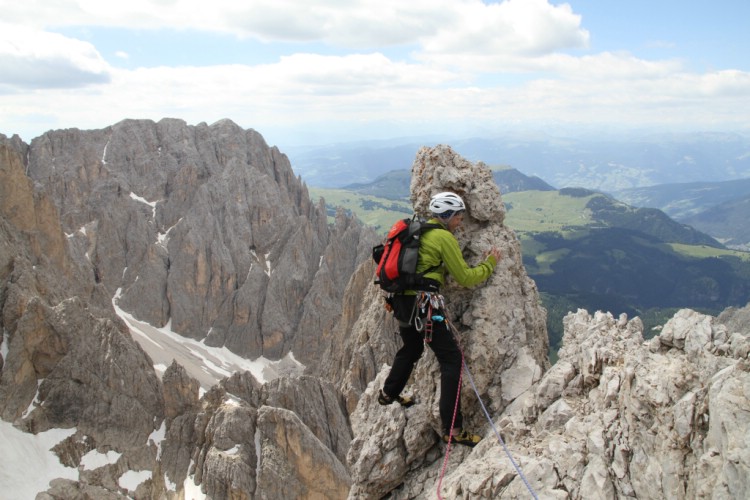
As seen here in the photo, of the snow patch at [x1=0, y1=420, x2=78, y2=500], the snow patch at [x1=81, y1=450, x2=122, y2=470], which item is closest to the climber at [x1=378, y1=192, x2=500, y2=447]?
the snow patch at [x1=0, y1=420, x2=78, y2=500]

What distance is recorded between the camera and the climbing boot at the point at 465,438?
10797 mm

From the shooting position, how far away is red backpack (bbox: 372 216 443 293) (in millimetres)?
10352

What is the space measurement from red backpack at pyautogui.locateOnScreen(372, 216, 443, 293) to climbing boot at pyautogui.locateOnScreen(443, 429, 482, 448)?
10.3ft

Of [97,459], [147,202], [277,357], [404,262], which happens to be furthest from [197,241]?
[404,262]

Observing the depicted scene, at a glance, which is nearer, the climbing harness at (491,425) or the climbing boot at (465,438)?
the climbing harness at (491,425)

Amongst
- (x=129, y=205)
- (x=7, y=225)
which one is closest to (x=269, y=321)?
(x=129, y=205)

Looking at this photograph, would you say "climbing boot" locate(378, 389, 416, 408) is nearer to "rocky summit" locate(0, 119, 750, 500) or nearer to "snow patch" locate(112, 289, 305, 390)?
"rocky summit" locate(0, 119, 750, 500)

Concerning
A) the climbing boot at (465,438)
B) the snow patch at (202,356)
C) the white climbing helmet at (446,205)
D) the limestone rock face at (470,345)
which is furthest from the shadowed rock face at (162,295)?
the white climbing helmet at (446,205)

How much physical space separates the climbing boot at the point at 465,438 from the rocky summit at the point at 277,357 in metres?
0.30

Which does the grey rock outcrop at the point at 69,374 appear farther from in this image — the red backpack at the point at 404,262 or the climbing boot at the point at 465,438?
the red backpack at the point at 404,262

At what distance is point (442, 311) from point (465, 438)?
266cm

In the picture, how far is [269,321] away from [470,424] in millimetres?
107603

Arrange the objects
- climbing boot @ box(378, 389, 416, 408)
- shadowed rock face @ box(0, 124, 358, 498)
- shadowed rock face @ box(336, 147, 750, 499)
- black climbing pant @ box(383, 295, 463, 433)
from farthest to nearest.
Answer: shadowed rock face @ box(0, 124, 358, 498), climbing boot @ box(378, 389, 416, 408), black climbing pant @ box(383, 295, 463, 433), shadowed rock face @ box(336, 147, 750, 499)

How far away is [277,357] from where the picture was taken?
377 feet
